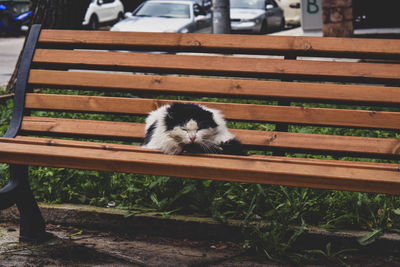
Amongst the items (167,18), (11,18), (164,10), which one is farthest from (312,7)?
(11,18)

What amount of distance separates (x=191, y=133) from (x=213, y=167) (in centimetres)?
36

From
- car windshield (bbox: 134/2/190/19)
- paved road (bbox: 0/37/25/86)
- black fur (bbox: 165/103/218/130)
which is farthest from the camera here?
car windshield (bbox: 134/2/190/19)

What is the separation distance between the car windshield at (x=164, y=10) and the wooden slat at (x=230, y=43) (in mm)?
9801

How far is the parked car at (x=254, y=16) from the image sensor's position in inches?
672

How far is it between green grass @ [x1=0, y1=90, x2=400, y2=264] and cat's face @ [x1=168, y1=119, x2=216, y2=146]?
63 centimetres

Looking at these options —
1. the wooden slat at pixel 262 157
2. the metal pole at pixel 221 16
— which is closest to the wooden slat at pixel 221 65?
the wooden slat at pixel 262 157

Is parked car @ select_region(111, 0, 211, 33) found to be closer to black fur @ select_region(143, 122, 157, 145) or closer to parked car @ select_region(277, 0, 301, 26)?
black fur @ select_region(143, 122, 157, 145)

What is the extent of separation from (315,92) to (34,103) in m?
1.65

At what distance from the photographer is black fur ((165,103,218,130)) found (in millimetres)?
2541

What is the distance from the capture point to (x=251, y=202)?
3.01m

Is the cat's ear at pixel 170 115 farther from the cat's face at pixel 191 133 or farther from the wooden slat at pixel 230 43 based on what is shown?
the wooden slat at pixel 230 43

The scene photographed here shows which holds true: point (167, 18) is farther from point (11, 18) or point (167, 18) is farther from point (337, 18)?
point (11, 18)

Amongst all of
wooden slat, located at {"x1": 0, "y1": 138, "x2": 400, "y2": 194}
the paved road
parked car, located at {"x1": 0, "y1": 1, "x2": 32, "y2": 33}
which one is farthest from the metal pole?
parked car, located at {"x1": 0, "y1": 1, "x2": 32, "y2": 33}

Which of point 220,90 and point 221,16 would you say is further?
point 221,16
